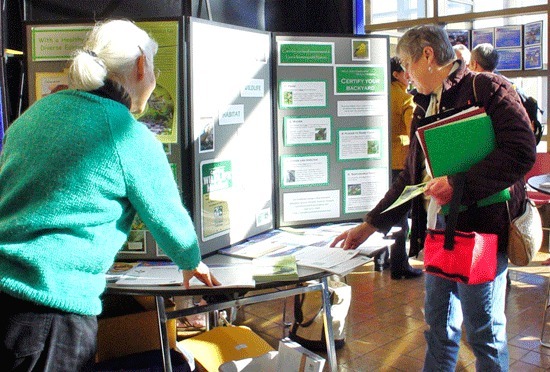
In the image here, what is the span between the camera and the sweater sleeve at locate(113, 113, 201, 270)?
4.57 ft

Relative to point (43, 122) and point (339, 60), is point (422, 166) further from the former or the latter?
point (43, 122)

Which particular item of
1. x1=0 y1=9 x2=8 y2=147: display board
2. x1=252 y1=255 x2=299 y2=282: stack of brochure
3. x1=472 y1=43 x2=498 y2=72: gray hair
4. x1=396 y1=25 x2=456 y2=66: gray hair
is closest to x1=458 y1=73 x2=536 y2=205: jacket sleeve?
x1=396 y1=25 x2=456 y2=66: gray hair

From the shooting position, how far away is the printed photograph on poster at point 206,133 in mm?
2066

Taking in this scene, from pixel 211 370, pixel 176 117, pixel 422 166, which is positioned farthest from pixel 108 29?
pixel 211 370

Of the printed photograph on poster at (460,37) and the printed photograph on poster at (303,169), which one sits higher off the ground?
the printed photograph on poster at (460,37)

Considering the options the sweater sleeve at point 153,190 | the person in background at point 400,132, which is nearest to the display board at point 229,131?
the sweater sleeve at point 153,190

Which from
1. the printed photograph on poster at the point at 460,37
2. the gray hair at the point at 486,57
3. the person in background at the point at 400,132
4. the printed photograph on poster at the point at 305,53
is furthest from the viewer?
the printed photograph on poster at the point at 460,37

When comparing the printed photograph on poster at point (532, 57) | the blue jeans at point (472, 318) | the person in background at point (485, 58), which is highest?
the printed photograph on poster at point (532, 57)

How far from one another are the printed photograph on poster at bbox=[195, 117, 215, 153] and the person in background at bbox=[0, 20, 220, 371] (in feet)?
1.98

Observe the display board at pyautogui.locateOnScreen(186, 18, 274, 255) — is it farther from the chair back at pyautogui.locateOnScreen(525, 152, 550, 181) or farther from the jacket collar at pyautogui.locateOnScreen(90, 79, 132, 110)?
the chair back at pyautogui.locateOnScreen(525, 152, 550, 181)

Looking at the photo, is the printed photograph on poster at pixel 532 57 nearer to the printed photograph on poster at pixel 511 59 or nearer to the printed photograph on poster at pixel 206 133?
the printed photograph on poster at pixel 511 59

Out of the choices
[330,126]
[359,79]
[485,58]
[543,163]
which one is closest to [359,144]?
[330,126]

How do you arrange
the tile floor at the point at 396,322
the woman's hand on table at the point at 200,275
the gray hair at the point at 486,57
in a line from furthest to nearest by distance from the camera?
the gray hair at the point at 486,57 < the tile floor at the point at 396,322 < the woman's hand on table at the point at 200,275

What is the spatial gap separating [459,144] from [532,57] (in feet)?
11.4
